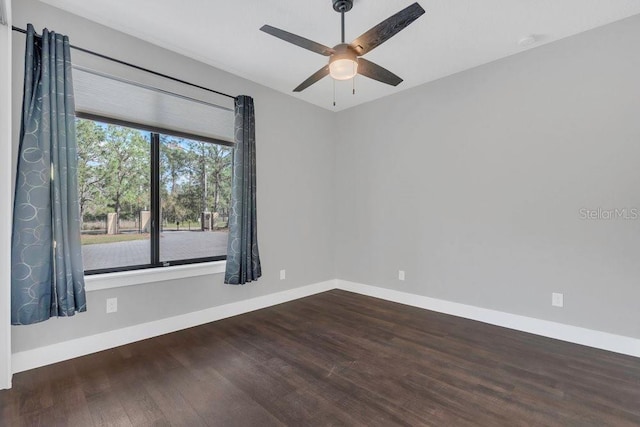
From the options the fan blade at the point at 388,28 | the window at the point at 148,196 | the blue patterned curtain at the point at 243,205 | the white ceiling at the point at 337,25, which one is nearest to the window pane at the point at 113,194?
the window at the point at 148,196

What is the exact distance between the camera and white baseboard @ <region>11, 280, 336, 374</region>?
231cm

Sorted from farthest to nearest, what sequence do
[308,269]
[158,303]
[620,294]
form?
[308,269] < [158,303] < [620,294]

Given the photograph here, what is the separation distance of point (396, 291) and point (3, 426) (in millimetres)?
3671

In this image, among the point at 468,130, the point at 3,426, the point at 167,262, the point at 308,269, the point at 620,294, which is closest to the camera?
the point at 3,426

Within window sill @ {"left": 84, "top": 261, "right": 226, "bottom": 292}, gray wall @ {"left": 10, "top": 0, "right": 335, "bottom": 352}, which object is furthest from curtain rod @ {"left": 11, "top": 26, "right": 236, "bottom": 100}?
window sill @ {"left": 84, "top": 261, "right": 226, "bottom": 292}

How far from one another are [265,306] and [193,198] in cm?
158

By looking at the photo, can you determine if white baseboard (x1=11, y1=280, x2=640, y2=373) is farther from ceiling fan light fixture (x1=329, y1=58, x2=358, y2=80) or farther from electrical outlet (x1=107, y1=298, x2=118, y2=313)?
ceiling fan light fixture (x1=329, y1=58, x2=358, y2=80)

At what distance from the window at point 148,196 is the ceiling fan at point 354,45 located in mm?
1733

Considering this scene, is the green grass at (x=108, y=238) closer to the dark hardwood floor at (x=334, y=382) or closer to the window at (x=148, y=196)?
the window at (x=148, y=196)

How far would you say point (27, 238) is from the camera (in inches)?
85.4

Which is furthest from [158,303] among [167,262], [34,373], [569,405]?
[569,405]

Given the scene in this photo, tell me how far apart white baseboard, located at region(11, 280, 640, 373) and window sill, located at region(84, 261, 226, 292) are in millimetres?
402

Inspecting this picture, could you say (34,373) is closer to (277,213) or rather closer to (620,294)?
(277,213)

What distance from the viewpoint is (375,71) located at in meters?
2.36
